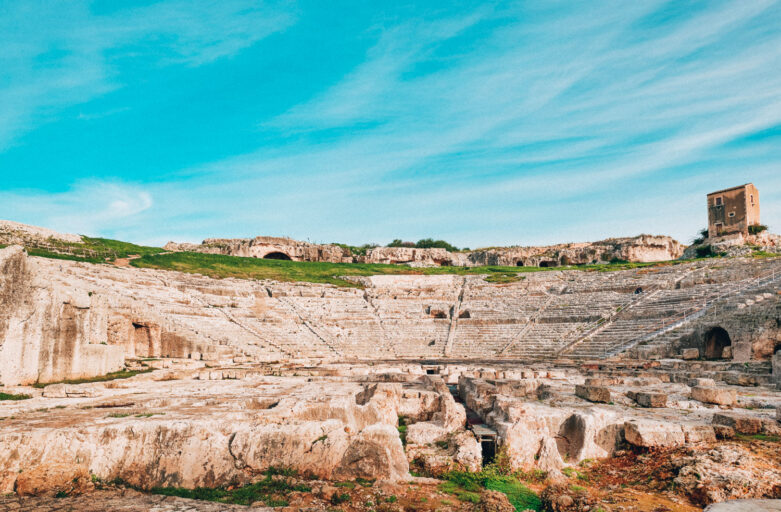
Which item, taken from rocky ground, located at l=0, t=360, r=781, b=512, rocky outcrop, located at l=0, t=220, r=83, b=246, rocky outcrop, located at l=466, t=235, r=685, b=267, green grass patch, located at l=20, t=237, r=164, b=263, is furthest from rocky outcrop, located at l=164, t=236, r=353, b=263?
rocky ground, located at l=0, t=360, r=781, b=512

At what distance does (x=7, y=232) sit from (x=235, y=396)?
34.8 metres

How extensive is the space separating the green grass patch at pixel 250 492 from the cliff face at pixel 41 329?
10723mm

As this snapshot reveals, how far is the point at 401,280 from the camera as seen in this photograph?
4294 centimetres

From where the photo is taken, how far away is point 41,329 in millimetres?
13938

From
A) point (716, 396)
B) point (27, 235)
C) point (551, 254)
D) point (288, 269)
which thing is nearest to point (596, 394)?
point (716, 396)

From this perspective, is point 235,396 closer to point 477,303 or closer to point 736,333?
point 736,333

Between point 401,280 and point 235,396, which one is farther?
point 401,280

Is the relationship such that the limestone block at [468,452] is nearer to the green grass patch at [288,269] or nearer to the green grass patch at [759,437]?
the green grass patch at [759,437]

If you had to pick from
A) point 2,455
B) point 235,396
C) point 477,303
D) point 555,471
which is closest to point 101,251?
point 477,303

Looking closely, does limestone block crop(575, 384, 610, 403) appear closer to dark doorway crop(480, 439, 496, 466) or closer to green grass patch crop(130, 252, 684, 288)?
dark doorway crop(480, 439, 496, 466)

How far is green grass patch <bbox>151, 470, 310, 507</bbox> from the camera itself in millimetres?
5180

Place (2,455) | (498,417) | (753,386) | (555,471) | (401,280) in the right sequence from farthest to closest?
(401,280) → (753,386) → (498,417) → (555,471) → (2,455)

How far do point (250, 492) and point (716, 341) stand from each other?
24.0m

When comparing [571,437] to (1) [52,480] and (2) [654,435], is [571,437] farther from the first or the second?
(1) [52,480]
